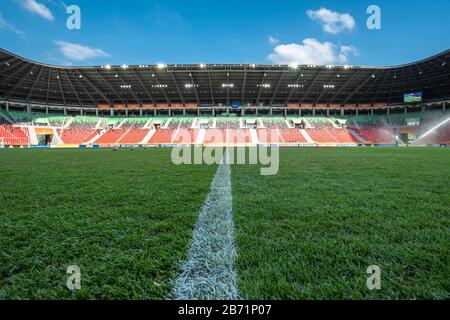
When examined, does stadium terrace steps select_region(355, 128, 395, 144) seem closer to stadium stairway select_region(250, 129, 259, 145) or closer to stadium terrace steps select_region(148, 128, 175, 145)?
stadium stairway select_region(250, 129, 259, 145)

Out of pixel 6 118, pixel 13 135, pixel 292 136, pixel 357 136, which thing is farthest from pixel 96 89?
pixel 357 136

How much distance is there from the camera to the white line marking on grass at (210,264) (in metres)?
1.04

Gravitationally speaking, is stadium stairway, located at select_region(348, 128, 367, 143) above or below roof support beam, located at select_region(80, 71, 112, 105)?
below

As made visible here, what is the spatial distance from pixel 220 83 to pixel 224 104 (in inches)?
320

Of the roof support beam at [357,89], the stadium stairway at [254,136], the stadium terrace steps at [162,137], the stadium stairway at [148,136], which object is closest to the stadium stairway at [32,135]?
the stadium stairway at [148,136]

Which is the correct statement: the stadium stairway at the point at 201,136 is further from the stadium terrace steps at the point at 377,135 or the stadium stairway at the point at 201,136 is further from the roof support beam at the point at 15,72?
the stadium terrace steps at the point at 377,135

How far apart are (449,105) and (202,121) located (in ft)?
144

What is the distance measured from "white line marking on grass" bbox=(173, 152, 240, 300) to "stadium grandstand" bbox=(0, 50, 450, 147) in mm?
31124

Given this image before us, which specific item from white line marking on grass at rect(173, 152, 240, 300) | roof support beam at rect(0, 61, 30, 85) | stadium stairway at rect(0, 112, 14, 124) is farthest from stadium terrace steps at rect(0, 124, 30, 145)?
white line marking on grass at rect(173, 152, 240, 300)

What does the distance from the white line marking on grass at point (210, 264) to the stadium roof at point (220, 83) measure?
33.7 meters

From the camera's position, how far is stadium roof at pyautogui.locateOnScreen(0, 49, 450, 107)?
105 ft

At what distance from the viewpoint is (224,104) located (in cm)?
4550
